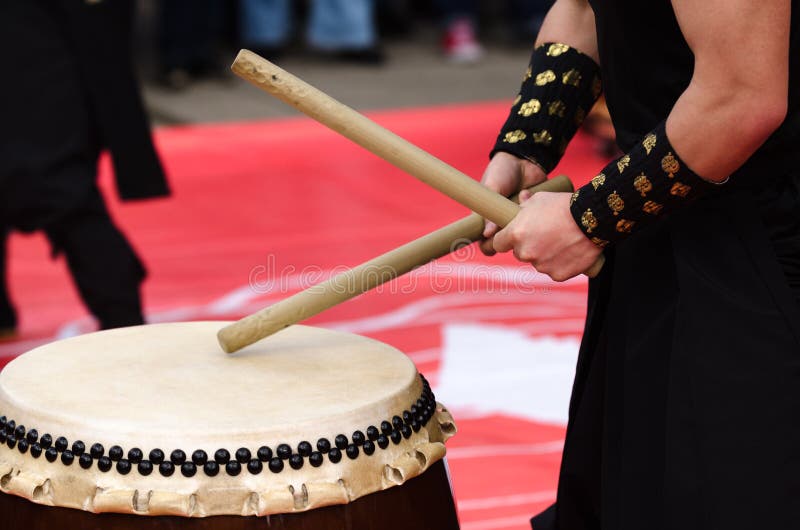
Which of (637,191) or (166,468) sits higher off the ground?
(637,191)

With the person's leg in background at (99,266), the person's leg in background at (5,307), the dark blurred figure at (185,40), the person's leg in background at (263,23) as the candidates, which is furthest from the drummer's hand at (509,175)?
the person's leg in background at (263,23)

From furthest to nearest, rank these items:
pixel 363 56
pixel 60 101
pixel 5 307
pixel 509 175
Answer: pixel 363 56 → pixel 5 307 → pixel 60 101 → pixel 509 175

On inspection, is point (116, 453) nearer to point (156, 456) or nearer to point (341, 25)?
point (156, 456)

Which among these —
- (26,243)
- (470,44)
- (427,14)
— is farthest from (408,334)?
(427,14)

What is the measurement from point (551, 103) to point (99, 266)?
1.52 m

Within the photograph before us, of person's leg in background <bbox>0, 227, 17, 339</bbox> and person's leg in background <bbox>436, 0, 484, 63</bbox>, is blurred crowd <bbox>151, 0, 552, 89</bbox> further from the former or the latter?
person's leg in background <bbox>0, 227, 17, 339</bbox>

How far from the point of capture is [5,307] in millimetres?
3092

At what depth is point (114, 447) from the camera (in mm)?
1240

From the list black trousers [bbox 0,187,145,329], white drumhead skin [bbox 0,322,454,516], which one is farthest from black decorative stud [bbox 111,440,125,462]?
black trousers [bbox 0,187,145,329]

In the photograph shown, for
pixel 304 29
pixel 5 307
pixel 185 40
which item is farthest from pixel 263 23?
pixel 5 307

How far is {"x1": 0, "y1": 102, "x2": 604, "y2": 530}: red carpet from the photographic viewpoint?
247cm

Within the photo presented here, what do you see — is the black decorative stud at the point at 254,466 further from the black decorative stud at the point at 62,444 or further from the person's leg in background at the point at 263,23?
the person's leg in background at the point at 263,23

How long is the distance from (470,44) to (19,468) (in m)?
6.28

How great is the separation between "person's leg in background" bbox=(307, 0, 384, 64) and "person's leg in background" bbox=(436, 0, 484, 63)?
0.56 metres
